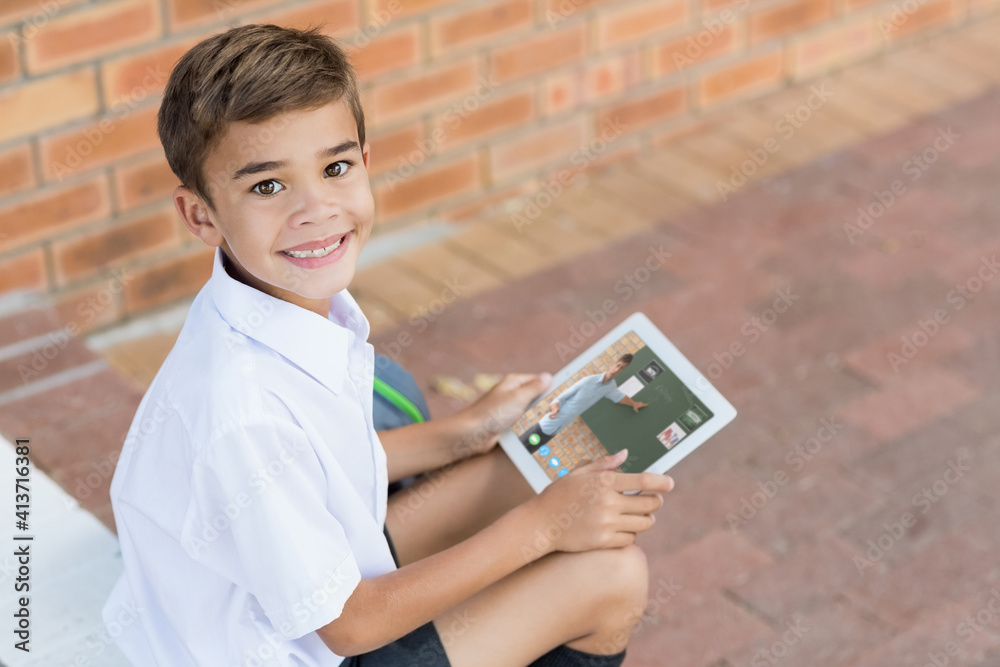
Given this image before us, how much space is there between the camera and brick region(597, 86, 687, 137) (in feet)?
12.1

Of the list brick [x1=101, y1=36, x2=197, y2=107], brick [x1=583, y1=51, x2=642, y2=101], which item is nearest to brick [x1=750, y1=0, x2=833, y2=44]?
brick [x1=583, y1=51, x2=642, y2=101]

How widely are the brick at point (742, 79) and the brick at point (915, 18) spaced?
485 mm

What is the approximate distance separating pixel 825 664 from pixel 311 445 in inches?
44.3

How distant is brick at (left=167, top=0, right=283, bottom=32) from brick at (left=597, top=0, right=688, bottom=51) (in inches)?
42.6

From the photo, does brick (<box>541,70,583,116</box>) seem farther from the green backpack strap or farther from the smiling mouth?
the smiling mouth

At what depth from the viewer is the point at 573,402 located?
1.91 metres

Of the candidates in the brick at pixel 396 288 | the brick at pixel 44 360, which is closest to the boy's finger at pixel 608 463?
the brick at pixel 396 288

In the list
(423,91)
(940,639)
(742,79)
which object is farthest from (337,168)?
(742,79)

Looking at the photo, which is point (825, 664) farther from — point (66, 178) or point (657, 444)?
point (66, 178)

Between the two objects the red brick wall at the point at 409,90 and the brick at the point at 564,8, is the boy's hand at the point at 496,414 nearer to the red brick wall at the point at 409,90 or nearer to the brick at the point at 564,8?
the red brick wall at the point at 409,90

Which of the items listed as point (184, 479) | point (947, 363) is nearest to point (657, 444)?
point (184, 479)

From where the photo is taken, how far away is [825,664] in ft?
7.08

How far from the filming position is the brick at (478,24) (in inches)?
128

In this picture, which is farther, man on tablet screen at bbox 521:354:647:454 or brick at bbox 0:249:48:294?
brick at bbox 0:249:48:294
